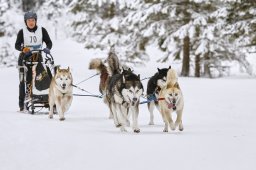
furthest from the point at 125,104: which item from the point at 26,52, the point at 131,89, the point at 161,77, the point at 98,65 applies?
the point at 26,52

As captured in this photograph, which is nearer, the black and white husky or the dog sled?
the black and white husky

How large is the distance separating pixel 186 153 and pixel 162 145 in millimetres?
553

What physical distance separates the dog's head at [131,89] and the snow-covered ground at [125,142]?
1.80 ft

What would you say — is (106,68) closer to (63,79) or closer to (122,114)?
(63,79)

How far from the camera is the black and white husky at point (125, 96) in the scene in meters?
7.72

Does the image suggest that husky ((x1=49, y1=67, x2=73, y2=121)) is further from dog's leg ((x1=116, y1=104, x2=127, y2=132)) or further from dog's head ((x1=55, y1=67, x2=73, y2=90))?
dog's leg ((x1=116, y1=104, x2=127, y2=132))

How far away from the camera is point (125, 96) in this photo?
7832 mm

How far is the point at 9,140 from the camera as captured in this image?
6.74m

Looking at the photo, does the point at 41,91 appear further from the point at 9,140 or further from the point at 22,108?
the point at 9,140

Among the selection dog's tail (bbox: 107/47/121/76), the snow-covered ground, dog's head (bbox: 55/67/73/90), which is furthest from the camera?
dog's tail (bbox: 107/47/121/76)

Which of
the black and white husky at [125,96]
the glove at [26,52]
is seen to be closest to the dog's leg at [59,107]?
the black and white husky at [125,96]

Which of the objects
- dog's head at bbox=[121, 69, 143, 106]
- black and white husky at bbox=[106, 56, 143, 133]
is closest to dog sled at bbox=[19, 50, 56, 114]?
black and white husky at bbox=[106, 56, 143, 133]

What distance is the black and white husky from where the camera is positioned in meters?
7.72

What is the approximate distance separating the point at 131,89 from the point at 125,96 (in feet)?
0.65
